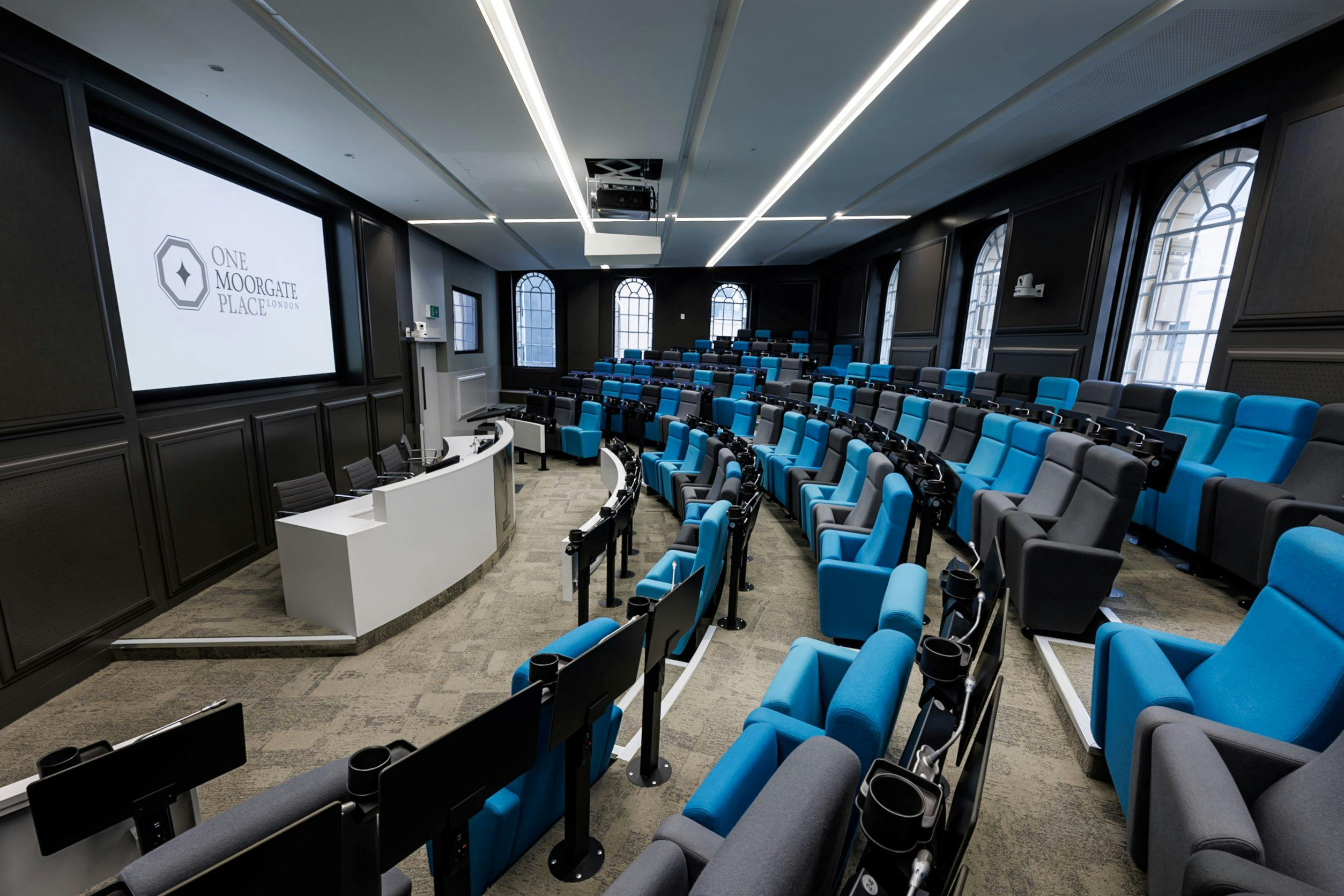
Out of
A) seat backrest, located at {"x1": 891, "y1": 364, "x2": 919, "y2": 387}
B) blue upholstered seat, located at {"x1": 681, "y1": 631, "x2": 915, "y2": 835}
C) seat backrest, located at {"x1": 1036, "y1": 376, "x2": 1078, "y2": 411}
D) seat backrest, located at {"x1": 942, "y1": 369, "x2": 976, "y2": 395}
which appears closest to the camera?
blue upholstered seat, located at {"x1": 681, "y1": 631, "x2": 915, "y2": 835}

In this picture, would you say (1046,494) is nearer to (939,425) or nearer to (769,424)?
(939,425)

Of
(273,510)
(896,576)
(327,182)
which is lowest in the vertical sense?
(273,510)

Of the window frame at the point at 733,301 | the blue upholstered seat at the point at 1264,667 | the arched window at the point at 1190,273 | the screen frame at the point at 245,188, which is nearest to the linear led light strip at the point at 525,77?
the screen frame at the point at 245,188

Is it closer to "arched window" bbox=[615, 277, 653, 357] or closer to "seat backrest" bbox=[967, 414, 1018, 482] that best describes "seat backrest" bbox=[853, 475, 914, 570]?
"seat backrest" bbox=[967, 414, 1018, 482]

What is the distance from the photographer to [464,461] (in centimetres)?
416

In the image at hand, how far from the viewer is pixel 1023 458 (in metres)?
3.94

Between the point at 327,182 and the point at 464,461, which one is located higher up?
the point at 327,182

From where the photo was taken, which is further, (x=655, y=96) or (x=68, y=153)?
(x=655, y=96)

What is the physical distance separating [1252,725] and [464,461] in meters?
4.27

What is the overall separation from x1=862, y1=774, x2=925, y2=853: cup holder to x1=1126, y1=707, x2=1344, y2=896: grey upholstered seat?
62cm

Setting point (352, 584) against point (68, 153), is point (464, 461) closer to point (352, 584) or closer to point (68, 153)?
point (352, 584)

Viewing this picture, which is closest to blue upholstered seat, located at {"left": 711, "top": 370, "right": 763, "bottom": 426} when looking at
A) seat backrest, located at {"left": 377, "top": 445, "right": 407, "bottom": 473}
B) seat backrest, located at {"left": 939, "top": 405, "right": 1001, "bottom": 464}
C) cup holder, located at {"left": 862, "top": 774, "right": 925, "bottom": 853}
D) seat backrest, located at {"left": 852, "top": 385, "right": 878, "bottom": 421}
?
seat backrest, located at {"left": 852, "top": 385, "right": 878, "bottom": 421}

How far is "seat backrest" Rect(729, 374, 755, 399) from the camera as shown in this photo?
31.6 feet

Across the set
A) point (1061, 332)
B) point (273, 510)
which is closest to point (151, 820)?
point (273, 510)
